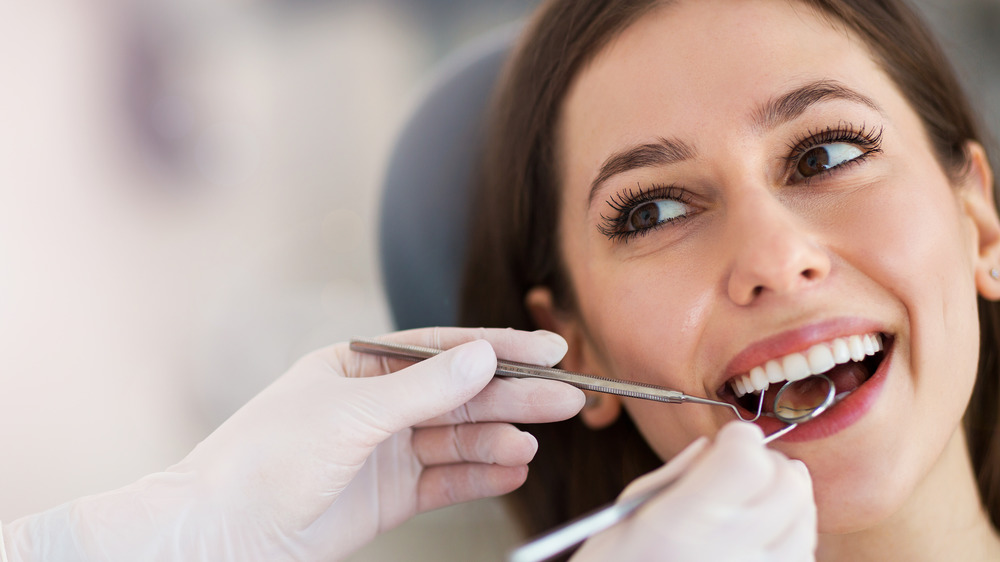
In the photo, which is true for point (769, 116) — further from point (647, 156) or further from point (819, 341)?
point (819, 341)

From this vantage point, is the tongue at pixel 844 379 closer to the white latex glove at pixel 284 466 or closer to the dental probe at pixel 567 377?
the dental probe at pixel 567 377

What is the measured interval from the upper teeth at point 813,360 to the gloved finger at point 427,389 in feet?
1.25

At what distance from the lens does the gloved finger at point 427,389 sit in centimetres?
100

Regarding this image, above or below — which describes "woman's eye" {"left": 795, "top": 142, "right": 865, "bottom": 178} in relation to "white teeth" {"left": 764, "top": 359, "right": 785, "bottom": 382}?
above

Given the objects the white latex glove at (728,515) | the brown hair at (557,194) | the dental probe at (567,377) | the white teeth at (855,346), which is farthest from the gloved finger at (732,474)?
the brown hair at (557,194)

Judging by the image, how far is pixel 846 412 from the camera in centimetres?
93

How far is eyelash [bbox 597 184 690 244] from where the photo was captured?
3.49 feet

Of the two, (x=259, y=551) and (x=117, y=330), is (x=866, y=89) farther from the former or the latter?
(x=117, y=330)

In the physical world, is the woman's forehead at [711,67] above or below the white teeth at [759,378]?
above

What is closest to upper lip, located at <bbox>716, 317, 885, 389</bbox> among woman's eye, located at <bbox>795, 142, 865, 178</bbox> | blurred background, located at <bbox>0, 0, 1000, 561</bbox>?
woman's eye, located at <bbox>795, 142, 865, 178</bbox>

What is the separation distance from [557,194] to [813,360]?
21.6 inches

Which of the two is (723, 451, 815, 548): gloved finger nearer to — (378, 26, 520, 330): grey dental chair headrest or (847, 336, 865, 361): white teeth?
(847, 336, 865, 361): white teeth

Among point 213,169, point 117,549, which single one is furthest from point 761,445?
point 213,169

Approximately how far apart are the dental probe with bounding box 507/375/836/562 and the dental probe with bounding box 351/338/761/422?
6cm
